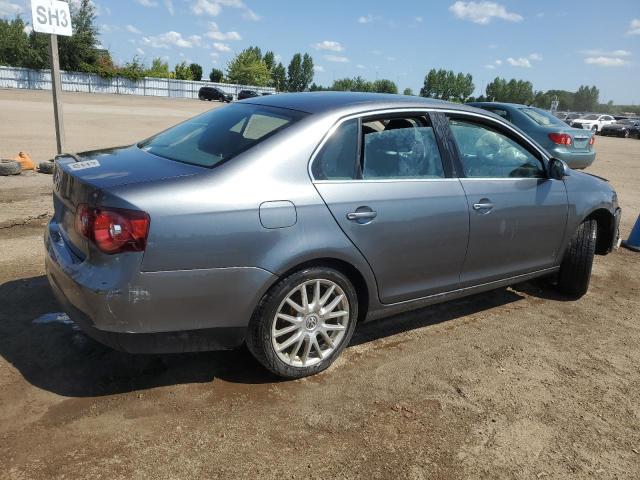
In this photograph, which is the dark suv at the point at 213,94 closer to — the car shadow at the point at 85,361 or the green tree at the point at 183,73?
the green tree at the point at 183,73

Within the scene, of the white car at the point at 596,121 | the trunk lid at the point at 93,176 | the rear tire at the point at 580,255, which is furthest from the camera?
the white car at the point at 596,121

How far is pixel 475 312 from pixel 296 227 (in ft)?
7.56

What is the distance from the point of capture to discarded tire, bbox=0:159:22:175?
828 centimetres

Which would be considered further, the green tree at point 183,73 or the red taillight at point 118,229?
the green tree at point 183,73

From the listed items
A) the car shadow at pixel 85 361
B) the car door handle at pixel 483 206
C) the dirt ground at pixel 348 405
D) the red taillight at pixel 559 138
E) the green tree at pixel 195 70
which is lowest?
the dirt ground at pixel 348 405

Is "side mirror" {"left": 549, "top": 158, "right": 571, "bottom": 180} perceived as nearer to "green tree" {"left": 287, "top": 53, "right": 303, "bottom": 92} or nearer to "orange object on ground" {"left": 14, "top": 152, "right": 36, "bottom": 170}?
"orange object on ground" {"left": 14, "top": 152, "right": 36, "bottom": 170}

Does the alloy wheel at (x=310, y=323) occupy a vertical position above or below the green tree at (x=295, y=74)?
below

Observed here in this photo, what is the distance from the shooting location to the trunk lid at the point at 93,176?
8.72 ft

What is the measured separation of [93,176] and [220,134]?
848mm

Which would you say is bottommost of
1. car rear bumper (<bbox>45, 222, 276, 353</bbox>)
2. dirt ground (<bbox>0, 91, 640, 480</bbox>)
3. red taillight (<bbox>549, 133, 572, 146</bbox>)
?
dirt ground (<bbox>0, 91, 640, 480</bbox>)

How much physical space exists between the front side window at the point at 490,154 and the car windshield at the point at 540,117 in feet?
25.5

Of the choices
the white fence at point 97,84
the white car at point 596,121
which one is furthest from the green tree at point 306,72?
the white car at point 596,121

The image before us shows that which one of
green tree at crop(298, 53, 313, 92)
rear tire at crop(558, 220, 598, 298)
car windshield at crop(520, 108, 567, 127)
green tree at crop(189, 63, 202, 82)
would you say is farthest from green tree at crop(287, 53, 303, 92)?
rear tire at crop(558, 220, 598, 298)

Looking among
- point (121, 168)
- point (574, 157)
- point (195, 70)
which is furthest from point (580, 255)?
point (195, 70)
